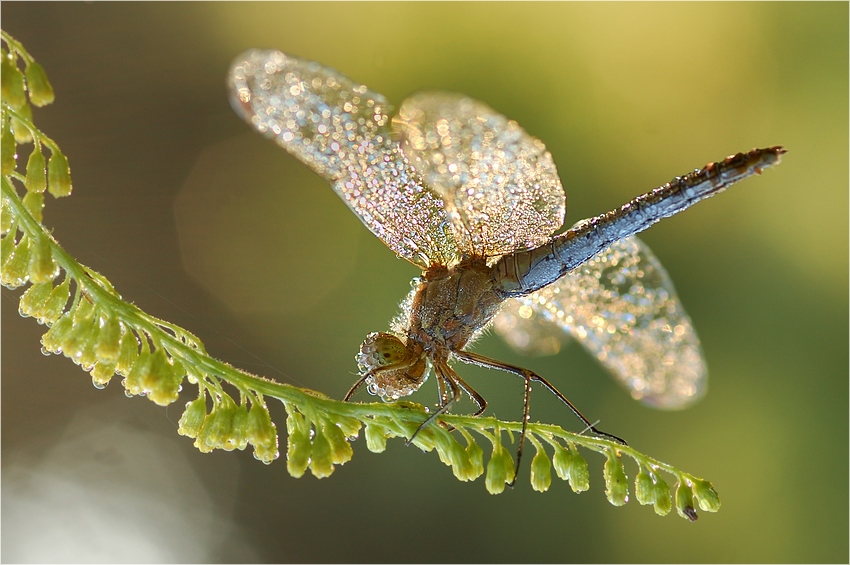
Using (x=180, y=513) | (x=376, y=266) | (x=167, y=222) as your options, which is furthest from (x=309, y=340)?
(x=180, y=513)

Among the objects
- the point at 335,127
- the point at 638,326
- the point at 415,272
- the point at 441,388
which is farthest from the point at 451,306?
the point at 415,272

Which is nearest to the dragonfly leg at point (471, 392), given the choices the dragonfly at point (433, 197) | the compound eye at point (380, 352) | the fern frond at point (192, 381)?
the dragonfly at point (433, 197)

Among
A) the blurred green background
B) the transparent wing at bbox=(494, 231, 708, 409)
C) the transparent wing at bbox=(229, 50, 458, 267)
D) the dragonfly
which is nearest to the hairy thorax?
the dragonfly

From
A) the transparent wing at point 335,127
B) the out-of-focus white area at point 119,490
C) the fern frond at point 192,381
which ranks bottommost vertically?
the out-of-focus white area at point 119,490

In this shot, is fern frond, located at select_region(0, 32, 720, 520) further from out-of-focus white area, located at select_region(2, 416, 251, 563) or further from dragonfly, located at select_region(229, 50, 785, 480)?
out-of-focus white area, located at select_region(2, 416, 251, 563)

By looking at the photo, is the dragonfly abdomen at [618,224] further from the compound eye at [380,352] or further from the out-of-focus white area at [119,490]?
the out-of-focus white area at [119,490]
